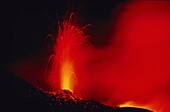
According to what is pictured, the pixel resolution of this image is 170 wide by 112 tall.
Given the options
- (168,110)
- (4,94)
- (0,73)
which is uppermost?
(168,110)

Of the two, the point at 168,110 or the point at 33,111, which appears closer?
the point at 33,111

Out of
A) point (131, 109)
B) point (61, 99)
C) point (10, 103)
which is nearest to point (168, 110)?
point (131, 109)

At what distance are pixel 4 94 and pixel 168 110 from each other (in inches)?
574

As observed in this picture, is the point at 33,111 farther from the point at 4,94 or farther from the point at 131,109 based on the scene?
the point at 131,109

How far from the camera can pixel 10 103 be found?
2119 centimetres

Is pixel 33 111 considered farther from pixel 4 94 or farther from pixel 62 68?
pixel 62 68

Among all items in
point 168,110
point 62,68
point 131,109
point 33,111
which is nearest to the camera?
point 33,111

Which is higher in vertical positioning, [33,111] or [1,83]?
[1,83]

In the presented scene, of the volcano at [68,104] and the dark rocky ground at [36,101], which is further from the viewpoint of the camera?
the volcano at [68,104]

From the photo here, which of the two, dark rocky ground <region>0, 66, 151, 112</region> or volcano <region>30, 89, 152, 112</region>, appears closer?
dark rocky ground <region>0, 66, 151, 112</region>

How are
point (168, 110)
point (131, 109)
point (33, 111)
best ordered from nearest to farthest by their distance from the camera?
1. point (33, 111)
2. point (131, 109)
3. point (168, 110)

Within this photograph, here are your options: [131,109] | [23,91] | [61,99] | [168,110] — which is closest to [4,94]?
[23,91]

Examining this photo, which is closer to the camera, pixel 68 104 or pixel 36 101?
pixel 36 101

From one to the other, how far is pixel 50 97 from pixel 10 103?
1.92 metres
